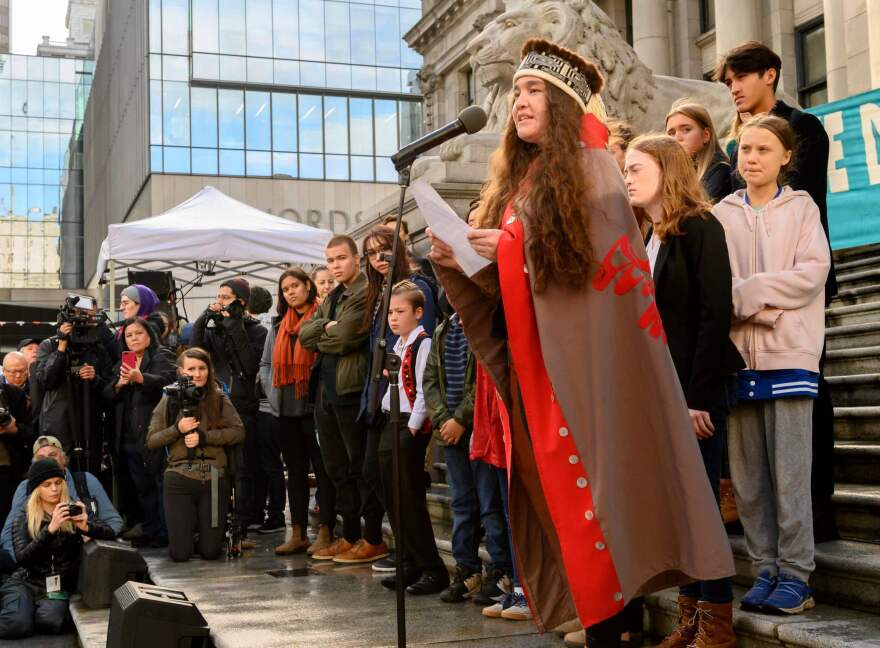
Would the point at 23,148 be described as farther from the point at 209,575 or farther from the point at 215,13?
the point at 209,575

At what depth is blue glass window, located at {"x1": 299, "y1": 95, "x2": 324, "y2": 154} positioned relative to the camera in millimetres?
45031

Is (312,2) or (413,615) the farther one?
(312,2)

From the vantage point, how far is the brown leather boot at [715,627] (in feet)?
13.3

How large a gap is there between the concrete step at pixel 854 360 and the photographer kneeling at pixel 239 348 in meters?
4.85

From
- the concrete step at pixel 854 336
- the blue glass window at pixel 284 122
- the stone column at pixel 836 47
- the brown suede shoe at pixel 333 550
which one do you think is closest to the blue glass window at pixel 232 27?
the blue glass window at pixel 284 122

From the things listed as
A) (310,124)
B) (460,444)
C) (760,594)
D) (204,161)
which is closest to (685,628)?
(760,594)

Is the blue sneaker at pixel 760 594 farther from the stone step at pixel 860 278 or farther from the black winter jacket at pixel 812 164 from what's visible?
the stone step at pixel 860 278

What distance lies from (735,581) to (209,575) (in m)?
4.12

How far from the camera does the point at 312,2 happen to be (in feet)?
150

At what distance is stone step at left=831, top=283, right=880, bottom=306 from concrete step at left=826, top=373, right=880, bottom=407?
2.69 metres

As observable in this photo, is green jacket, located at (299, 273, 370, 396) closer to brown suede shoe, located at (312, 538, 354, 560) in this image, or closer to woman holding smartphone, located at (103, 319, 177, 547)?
brown suede shoe, located at (312, 538, 354, 560)

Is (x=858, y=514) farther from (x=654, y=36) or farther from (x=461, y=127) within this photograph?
(x=654, y=36)

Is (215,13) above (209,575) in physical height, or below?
above

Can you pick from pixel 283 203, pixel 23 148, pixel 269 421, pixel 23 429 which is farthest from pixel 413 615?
pixel 23 148
